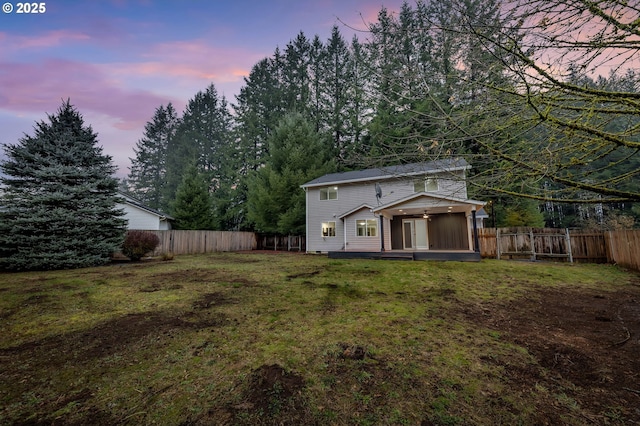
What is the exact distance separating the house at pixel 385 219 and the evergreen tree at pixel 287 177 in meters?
2.86

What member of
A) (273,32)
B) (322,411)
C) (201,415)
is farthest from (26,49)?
(322,411)

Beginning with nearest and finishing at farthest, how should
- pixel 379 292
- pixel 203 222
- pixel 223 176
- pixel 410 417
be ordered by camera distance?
pixel 410 417
pixel 379 292
pixel 203 222
pixel 223 176

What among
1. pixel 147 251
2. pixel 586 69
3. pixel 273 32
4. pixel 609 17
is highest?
pixel 273 32

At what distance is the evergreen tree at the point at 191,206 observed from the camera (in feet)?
72.5

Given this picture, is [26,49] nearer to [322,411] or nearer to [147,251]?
[147,251]

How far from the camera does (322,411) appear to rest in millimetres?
2064

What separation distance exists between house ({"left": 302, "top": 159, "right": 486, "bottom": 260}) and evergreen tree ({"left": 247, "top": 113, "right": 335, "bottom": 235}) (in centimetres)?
286

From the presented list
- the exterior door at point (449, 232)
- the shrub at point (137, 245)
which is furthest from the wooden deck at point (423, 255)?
the shrub at point (137, 245)

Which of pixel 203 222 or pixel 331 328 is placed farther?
pixel 203 222

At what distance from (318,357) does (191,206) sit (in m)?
22.8

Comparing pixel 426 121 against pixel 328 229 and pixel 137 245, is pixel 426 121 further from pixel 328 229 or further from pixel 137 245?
pixel 137 245

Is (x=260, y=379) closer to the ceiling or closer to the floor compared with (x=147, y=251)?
closer to the floor

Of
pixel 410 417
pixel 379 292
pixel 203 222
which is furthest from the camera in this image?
pixel 203 222

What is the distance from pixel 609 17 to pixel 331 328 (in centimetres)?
461
